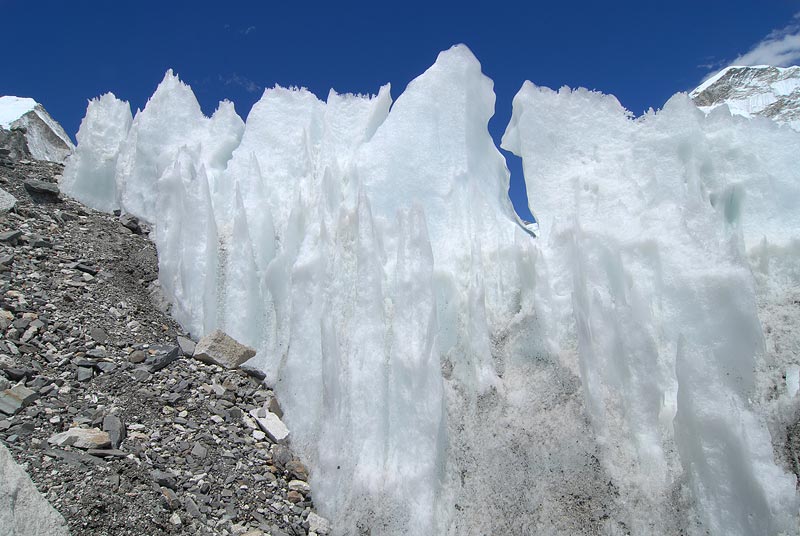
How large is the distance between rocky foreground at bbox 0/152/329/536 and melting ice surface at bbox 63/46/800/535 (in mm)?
528

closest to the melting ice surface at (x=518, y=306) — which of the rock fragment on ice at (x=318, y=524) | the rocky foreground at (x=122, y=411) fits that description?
the rock fragment on ice at (x=318, y=524)

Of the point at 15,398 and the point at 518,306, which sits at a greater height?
the point at 518,306

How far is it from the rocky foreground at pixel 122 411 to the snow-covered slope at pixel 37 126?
18.4 feet

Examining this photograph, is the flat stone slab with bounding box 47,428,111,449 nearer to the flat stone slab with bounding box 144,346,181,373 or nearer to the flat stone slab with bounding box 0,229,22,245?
the flat stone slab with bounding box 144,346,181,373

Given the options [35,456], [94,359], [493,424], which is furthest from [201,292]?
[493,424]

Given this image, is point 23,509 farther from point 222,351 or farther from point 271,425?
point 222,351

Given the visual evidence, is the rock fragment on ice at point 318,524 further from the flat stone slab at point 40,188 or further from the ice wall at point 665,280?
the flat stone slab at point 40,188

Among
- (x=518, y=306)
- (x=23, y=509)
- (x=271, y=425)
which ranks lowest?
(x=23, y=509)

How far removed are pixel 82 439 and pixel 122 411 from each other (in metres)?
0.71

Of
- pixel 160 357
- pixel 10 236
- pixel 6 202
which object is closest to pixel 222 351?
pixel 160 357

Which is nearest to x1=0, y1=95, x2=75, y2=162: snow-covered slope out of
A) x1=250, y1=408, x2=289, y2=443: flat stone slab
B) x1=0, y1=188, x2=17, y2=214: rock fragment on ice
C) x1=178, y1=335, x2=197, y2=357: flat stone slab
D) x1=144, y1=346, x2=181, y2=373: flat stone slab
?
x1=0, y1=188, x2=17, y2=214: rock fragment on ice

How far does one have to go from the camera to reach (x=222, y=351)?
748 centimetres

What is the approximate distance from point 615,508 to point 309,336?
4241 mm

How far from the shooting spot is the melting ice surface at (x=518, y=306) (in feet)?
16.8
